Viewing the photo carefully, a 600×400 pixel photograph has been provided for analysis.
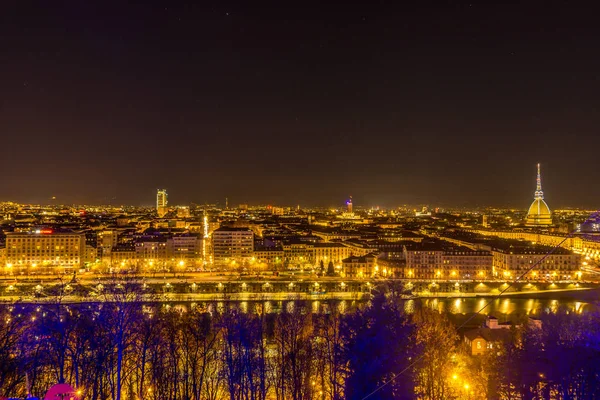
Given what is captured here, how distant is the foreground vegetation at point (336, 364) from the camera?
5098mm

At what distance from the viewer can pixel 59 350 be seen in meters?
6.20

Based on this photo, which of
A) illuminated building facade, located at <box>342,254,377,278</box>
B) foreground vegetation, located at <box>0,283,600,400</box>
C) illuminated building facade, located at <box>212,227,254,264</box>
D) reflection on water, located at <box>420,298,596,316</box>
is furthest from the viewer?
illuminated building facade, located at <box>212,227,254,264</box>

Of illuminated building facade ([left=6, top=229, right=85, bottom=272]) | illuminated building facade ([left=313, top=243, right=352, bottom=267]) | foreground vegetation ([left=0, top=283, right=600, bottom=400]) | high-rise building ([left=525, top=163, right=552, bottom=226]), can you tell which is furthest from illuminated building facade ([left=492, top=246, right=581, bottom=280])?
high-rise building ([left=525, top=163, right=552, bottom=226])

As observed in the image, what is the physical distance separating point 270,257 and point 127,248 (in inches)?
296

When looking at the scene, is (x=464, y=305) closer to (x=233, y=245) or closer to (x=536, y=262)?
(x=536, y=262)

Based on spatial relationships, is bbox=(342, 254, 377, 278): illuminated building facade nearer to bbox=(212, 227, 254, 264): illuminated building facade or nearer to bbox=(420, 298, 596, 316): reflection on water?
bbox=(420, 298, 596, 316): reflection on water

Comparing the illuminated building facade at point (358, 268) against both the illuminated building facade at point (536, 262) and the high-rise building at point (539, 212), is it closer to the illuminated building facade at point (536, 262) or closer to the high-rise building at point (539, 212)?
the illuminated building facade at point (536, 262)

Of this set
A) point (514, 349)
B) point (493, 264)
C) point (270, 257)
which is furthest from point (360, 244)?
point (514, 349)

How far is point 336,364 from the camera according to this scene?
6.33 metres

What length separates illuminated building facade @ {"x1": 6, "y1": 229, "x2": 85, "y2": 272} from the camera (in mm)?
26031

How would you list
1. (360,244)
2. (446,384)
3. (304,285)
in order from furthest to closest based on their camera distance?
(360,244) < (304,285) < (446,384)

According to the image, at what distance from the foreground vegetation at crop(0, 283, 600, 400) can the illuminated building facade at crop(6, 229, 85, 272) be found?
19705 millimetres

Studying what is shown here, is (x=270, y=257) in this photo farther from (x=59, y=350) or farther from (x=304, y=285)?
(x=59, y=350)

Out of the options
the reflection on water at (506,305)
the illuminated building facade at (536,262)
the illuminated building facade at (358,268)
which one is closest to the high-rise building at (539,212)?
the illuminated building facade at (536,262)
